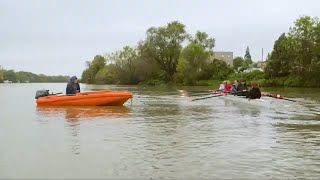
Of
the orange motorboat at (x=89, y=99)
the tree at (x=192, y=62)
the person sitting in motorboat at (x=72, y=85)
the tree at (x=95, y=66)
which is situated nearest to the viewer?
the orange motorboat at (x=89, y=99)

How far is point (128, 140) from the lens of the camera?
11500mm

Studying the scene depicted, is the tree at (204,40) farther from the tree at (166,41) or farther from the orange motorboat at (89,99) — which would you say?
the orange motorboat at (89,99)

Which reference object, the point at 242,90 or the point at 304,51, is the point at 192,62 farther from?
the point at 242,90

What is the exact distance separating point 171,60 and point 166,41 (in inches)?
181

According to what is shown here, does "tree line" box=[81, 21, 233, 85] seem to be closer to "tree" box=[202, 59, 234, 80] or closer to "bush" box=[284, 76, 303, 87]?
"tree" box=[202, 59, 234, 80]

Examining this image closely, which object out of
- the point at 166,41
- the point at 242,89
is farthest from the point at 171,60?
the point at 242,89

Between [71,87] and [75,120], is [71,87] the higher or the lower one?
the higher one

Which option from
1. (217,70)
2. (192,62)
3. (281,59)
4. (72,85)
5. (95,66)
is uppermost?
(95,66)

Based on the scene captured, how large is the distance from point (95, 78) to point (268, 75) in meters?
61.2

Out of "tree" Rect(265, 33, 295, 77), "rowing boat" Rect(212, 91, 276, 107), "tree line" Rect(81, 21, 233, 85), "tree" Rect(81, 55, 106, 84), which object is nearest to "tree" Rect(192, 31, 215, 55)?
"tree line" Rect(81, 21, 233, 85)

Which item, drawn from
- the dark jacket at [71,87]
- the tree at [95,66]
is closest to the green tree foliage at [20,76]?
the tree at [95,66]

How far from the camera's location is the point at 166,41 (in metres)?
88.9

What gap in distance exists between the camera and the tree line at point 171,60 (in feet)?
267

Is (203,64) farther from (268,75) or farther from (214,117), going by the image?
(214,117)
